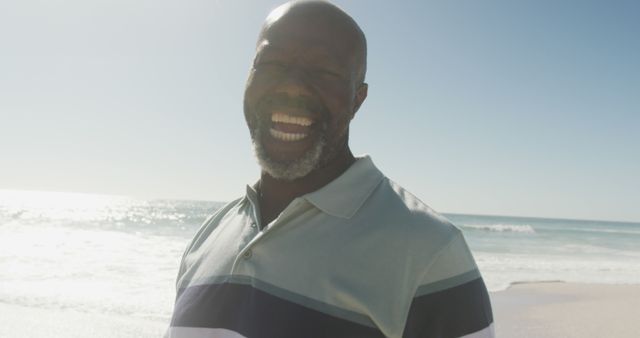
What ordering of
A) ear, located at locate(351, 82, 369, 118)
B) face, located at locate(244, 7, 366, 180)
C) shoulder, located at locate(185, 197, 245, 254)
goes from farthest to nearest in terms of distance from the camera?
shoulder, located at locate(185, 197, 245, 254), ear, located at locate(351, 82, 369, 118), face, located at locate(244, 7, 366, 180)

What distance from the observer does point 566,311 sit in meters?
8.36

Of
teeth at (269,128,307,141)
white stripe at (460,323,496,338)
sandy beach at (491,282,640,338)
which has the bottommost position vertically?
sandy beach at (491,282,640,338)

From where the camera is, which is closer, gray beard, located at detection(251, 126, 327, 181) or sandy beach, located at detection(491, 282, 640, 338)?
gray beard, located at detection(251, 126, 327, 181)

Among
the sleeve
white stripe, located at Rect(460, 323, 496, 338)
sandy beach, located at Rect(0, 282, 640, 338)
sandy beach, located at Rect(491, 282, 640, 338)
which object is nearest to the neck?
the sleeve

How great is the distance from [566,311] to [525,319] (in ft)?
3.89

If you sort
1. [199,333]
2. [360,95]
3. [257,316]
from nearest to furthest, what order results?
[257,316] < [199,333] < [360,95]

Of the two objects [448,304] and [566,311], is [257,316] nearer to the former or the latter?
[448,304]

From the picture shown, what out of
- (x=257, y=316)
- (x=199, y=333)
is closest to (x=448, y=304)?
(x=257, y=316)

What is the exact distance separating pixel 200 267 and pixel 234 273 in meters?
0.23

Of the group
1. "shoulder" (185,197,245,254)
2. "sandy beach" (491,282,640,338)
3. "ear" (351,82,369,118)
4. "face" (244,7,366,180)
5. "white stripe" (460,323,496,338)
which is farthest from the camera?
"sandy beach" (491,282,640,338)

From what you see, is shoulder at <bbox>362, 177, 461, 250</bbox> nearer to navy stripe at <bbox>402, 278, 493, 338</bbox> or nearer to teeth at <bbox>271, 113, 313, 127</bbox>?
navy stripe at <bbox>402, 278, 493, 338</bbox>

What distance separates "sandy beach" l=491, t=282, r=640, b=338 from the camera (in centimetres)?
705

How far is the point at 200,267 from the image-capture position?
170cm

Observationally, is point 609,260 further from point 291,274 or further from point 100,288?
point 291,274
